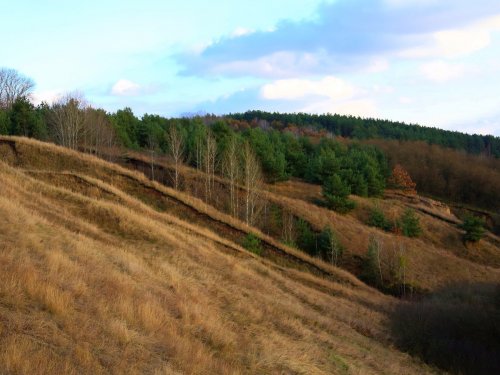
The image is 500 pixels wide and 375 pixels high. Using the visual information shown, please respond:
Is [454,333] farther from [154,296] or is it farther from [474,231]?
[474,231]

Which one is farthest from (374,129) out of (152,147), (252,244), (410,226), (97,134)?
(252,244)

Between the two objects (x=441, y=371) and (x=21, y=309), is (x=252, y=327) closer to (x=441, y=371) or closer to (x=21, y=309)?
(x=21, y=309)

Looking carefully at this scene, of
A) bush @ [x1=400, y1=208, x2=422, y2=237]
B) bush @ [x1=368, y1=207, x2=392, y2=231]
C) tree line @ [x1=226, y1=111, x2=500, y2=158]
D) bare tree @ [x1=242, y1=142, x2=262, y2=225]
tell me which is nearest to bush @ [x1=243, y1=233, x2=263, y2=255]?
bare tree @ [x1=242, y1=142, x2=262, y2=225]

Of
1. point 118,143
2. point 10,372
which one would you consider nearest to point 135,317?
point 10,372

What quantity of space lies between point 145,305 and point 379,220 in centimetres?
4414

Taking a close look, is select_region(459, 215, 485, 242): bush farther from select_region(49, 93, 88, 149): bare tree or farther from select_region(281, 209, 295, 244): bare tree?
select_region(49, 93, 88, 149): bare tree

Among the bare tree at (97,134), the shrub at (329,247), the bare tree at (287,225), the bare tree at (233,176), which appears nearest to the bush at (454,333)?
the shrub at (329,247)

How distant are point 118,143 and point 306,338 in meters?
48.2

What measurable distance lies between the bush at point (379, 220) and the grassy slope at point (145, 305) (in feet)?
89.8

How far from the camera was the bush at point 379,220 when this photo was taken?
49.9 meters

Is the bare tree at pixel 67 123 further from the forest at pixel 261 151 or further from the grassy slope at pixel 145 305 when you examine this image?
the grassy slope at pixel 145 305

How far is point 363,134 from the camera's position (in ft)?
451

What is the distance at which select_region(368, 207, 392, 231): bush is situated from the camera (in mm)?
49938

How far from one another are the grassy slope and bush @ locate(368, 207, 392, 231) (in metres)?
27.4
